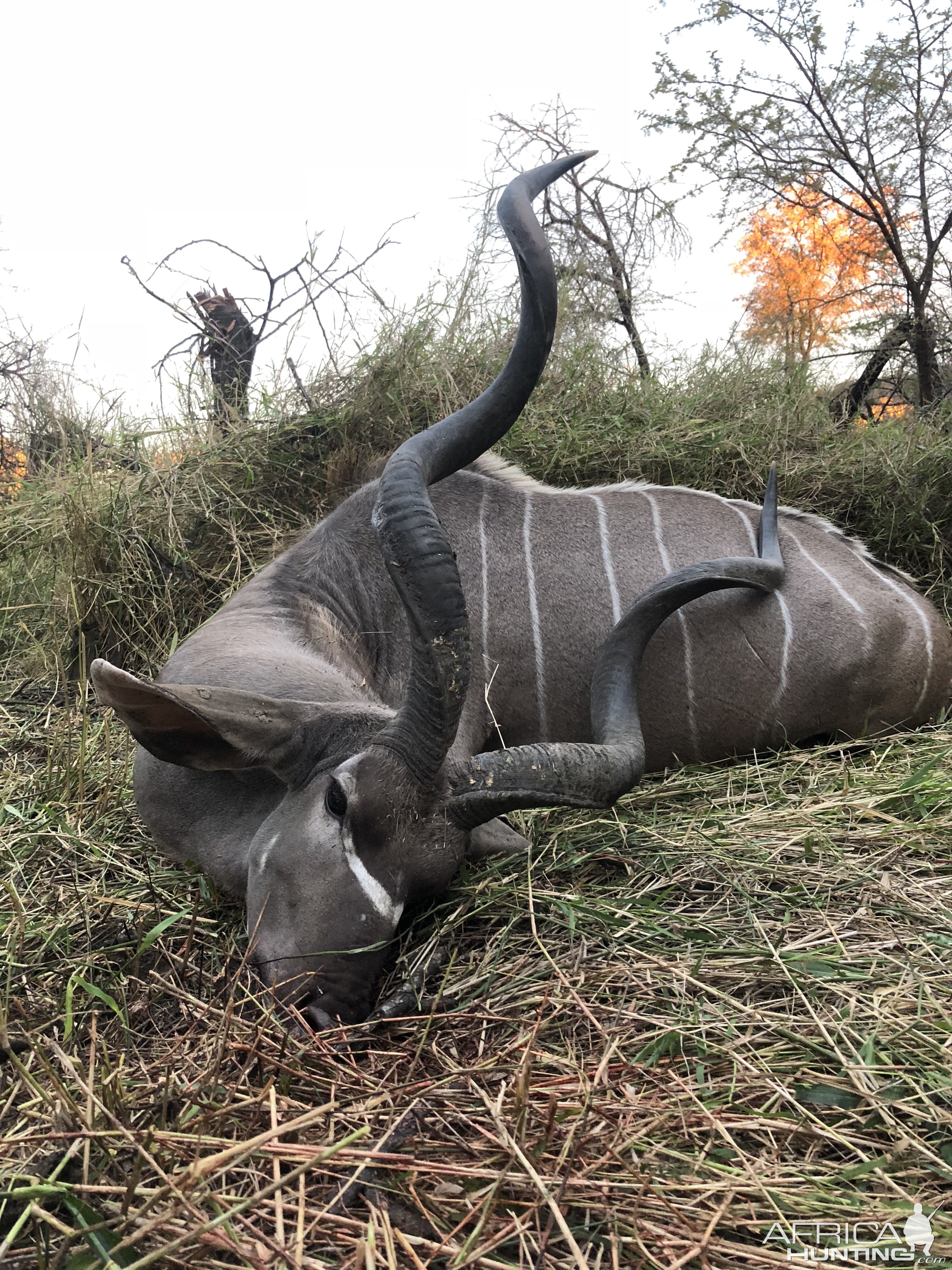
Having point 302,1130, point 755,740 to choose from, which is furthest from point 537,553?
point 302,1130

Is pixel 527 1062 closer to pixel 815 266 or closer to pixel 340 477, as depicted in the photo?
pixel 340 477

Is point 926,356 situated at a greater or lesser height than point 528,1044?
greater

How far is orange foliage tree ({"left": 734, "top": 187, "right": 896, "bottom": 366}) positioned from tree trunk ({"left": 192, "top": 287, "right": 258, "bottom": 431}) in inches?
134

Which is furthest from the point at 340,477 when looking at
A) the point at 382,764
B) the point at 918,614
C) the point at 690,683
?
the point at 918,614

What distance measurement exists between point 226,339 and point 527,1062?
16.5 ft

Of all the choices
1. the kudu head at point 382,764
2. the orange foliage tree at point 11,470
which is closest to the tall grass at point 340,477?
the orange foliage tree at point 11,470

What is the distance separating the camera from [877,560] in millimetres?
4051

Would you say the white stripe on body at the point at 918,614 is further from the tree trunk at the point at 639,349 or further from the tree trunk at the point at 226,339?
the tree trunk at the point at 226,339

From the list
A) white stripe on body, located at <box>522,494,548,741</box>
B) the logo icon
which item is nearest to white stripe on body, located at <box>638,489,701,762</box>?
white stripe on body, located at <box>522,494,548,741</box>

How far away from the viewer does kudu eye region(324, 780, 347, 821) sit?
1.95 m

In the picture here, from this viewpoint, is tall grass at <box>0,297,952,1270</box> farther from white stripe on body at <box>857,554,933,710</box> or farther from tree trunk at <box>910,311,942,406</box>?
tree trunk at <box>910,311,942,406</box>

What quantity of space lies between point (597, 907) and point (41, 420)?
5071 millimetres

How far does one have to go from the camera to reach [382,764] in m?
1.97

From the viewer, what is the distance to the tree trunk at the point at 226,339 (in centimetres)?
539
